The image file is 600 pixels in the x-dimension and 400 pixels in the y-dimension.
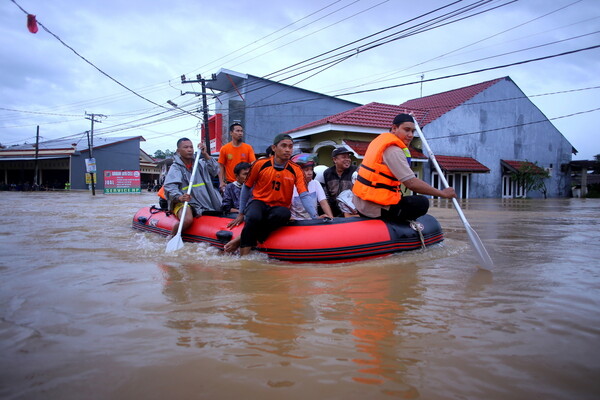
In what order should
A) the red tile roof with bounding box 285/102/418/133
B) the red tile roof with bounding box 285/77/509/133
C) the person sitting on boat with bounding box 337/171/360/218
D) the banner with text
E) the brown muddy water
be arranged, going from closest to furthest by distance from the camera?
the brown muddy water < the person sitting on boat with bounding box 337/171/360/218 < the red tile roof with bounding box 285/102/418/133 < the red tile roof with bounding box 285/77/509/133 < the banner with text

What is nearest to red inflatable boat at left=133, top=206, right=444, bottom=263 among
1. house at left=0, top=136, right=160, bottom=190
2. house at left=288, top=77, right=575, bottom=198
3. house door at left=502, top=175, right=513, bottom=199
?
house at left=288, top=77, right=575, bottom=198

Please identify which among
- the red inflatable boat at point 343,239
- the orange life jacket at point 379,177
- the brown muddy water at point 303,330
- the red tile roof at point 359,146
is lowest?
the brown muddy water at point 303,330

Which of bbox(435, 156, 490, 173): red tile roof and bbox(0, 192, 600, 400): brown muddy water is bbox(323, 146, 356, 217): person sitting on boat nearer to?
bbox(0, 192, 600, 400): brown muddy water

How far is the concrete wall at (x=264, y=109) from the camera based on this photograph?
2238 centimetres

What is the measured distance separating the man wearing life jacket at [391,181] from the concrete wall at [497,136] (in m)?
14.4

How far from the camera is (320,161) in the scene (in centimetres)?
1747

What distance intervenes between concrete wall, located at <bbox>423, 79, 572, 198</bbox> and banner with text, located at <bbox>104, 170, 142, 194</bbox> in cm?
2273

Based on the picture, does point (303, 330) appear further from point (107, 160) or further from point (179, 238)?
point (107, 160)

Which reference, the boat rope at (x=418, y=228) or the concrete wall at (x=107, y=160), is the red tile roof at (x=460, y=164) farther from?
the concrete wall at (x=107, y=160)

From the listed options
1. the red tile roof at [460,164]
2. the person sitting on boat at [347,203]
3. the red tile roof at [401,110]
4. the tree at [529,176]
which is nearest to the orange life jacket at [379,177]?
the person sitting on boat at [347,203]

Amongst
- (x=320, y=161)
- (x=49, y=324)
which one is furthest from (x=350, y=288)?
(x=320, y=161)

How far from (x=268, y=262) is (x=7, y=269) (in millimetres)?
2549

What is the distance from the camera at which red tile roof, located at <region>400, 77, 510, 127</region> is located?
1905 cm

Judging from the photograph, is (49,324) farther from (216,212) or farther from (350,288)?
(216,212)
